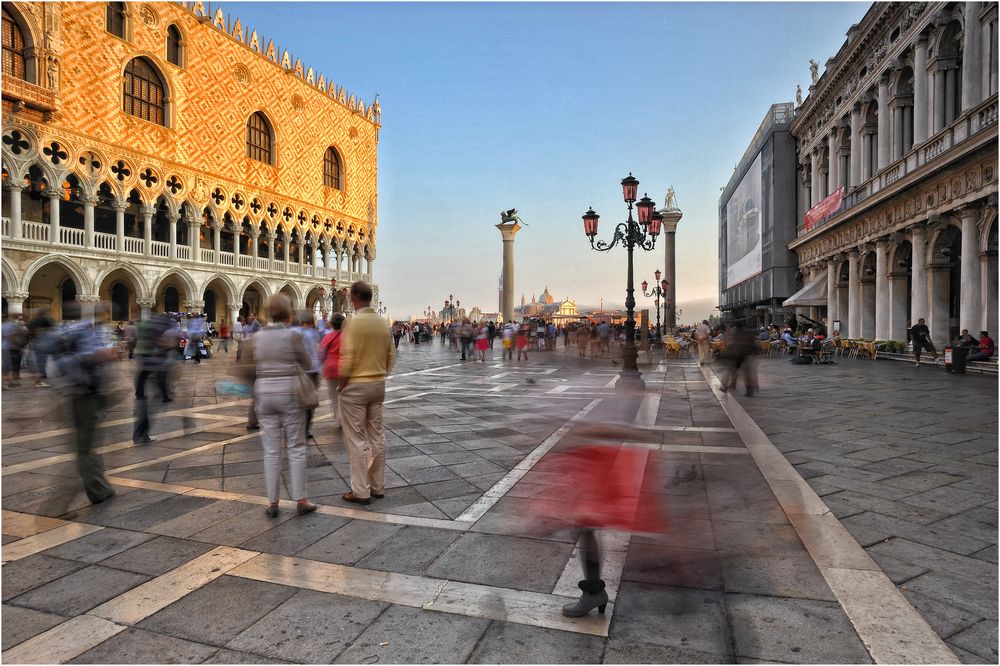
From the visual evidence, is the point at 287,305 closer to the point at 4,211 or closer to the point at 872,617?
the point at 872,617

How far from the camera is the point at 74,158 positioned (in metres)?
22.3

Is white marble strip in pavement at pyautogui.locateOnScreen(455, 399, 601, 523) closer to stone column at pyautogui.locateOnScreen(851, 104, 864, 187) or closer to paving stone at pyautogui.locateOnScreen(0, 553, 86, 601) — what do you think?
paving stone at pyautogui.locateOnScreen(0, 553, 86, 601)

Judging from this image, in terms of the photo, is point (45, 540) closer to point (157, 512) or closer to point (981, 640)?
point (157, 512)

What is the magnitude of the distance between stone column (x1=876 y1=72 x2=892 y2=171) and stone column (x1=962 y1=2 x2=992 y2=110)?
200 inches

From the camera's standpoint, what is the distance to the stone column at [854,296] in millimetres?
21812

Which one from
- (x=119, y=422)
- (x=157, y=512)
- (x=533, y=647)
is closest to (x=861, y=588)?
(x=533, y=647)

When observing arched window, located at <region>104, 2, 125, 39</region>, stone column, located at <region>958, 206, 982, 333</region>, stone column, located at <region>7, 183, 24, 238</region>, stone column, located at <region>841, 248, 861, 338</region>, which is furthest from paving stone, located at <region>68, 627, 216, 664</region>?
arched window, located at <region>104, 2, 125, 39</region>

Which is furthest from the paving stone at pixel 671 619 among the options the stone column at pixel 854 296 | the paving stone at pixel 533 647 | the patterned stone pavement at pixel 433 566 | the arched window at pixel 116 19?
the arched window at pixel 116 19

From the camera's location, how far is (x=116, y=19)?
24.2 metres

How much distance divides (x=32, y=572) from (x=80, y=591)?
447 mm

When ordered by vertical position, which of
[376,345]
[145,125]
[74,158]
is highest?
[145,125]

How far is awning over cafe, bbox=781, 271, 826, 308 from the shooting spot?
25.4 metres

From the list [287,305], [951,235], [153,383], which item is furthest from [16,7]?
[951,235]

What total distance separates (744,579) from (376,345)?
2.57 m
